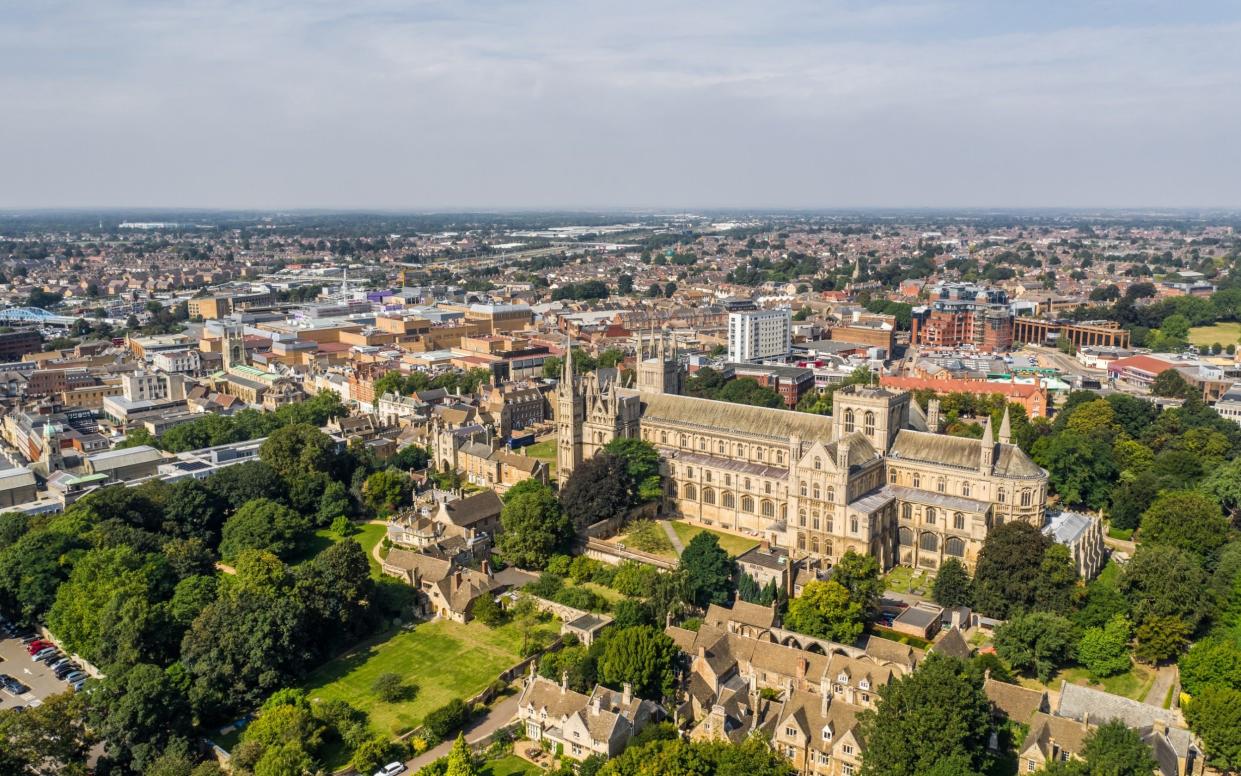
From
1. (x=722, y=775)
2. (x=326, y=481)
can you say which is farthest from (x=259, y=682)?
(x=326, y=481)

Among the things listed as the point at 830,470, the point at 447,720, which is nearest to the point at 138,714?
the point at 447,720

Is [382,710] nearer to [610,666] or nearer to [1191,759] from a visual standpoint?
[610,666]

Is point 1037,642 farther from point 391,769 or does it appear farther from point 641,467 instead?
point 391,769

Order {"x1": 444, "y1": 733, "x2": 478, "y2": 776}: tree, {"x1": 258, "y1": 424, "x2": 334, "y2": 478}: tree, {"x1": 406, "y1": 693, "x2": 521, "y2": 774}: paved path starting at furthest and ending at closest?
1. {"x1": 258, "y1": 424, "x2": 334, "y2": 478}: tree
2. {"x1": 406, "y1": 693, "x2": 521, "y2": 774}: paved path
3. {"x1": 444, "y1": 733, "x2": 478, "y2": 776}: tree

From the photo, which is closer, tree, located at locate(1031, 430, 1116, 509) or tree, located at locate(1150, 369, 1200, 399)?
tree, located at locate(1031, 430, 1116, 509)

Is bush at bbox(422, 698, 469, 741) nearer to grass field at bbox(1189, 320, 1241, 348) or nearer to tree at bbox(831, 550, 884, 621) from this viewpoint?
tree at bbox(831, 550, 884, 621)

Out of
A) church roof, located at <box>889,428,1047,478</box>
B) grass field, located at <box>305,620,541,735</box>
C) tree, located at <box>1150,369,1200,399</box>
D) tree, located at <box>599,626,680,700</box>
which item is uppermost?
church roof, located at <box>889,428,1047,478</box>

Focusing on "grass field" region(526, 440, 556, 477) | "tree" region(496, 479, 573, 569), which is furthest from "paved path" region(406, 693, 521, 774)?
"grass field" region(526, 440, 556, 477)
